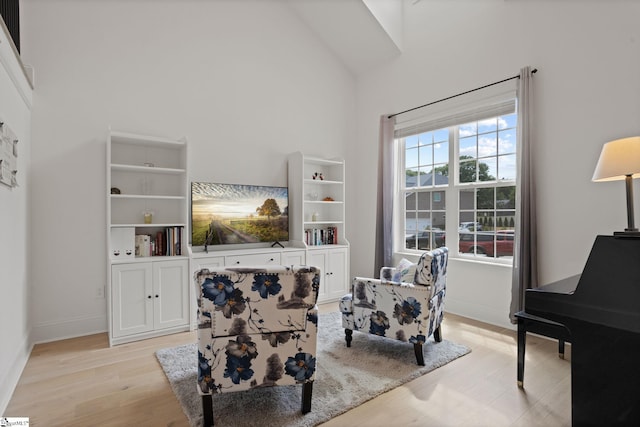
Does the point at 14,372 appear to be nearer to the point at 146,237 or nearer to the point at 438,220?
the point at 146,237

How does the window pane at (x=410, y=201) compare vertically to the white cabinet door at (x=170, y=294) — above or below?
above

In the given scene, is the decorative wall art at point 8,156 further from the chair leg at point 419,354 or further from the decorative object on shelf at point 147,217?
the chair leg at point 419,354

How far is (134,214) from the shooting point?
3.53 metres

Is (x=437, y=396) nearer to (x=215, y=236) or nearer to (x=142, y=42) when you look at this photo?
(x=215, y=236)

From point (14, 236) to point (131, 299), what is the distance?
1042 millimetres

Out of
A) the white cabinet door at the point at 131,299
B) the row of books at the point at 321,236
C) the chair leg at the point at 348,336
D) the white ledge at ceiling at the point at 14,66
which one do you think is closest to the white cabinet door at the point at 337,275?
the row of books at the point at 321,236

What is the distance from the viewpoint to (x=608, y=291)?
1490mm

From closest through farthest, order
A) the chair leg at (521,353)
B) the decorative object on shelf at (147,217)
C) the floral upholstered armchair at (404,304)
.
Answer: the chair leg at (521,353)
the floral upholstered armchair at (404,304)
the decorative object on shelf at (147,217)

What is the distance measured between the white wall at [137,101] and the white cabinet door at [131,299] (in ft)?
1.57

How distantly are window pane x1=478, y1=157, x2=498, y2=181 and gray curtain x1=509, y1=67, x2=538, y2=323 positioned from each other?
40cm

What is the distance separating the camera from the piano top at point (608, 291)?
1438mm

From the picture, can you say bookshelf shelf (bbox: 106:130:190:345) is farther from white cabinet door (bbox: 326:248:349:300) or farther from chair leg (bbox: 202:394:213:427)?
white cabinet door (bbox: 326:248:349:300)

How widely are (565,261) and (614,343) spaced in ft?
6.02

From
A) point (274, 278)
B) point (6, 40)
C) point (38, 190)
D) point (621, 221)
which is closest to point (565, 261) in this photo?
point (621, 221)
